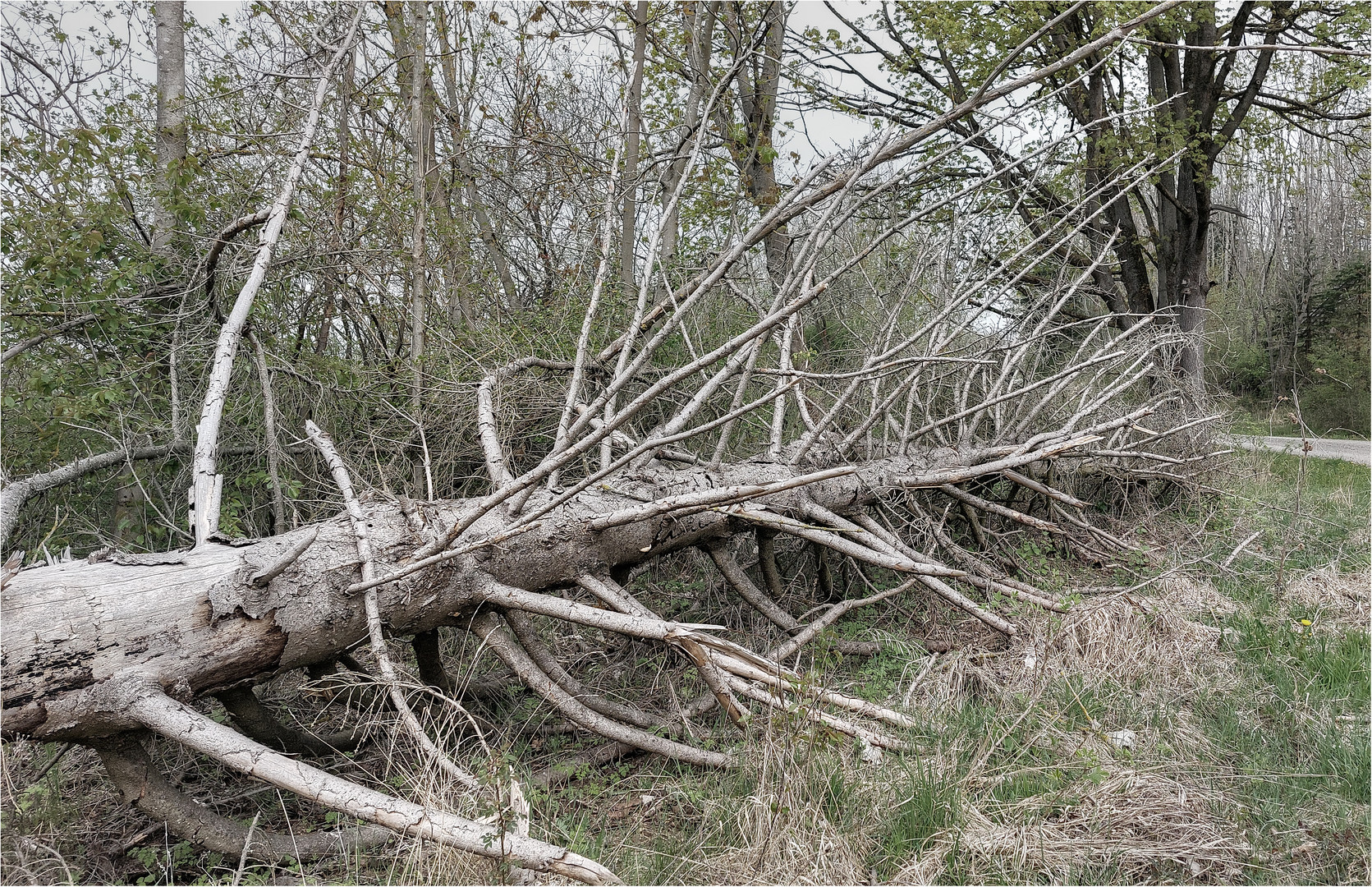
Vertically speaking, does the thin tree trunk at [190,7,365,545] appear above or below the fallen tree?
above

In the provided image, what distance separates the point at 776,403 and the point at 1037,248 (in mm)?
6373

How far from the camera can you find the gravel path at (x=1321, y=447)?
845cm

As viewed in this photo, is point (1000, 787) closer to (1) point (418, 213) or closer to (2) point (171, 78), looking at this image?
(1) point (418, 213)

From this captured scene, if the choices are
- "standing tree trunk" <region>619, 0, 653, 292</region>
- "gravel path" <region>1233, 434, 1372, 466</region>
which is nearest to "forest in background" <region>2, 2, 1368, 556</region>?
"standing tree trunk" <region>619, 0, 653, 292</region>

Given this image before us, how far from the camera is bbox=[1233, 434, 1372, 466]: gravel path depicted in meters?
8.45

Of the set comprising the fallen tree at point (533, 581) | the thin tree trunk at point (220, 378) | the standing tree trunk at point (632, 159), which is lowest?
the fallen tree at point (533, 581)

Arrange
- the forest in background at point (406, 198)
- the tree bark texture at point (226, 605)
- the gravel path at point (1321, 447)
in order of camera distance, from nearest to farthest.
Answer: the tree bark texture at point (226, 605) < the forest in background at point (406, 198) < the gravel path at point (1321, 447)

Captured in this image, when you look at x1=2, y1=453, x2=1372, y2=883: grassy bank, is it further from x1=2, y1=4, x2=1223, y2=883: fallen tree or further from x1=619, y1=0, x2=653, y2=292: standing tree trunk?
x1=619, y1=0, x2=653, y2=292: standing tree trunk

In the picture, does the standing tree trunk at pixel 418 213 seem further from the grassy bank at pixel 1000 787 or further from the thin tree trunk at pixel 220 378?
the grassy bank at pixel 1000 787

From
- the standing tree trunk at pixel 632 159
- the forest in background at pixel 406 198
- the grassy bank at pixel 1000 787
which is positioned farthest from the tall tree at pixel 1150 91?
the grassy bank at pixel 1000 787

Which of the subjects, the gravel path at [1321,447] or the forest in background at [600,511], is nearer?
the forest in background at [600,511]

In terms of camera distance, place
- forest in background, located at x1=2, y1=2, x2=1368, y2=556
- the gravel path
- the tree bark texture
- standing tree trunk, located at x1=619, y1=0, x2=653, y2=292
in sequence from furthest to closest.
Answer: the gravel path → standing tree trunk, located at x1=619, y1=0, x2=653, y2=292 → forest in background, located at x1=2, y1=2, x2=1368, y2=556 → the tree bark texture

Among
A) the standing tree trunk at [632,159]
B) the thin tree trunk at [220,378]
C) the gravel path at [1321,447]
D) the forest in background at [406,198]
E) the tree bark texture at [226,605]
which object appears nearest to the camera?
the tree bark texture at [226,605]

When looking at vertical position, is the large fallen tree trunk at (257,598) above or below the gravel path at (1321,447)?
above
